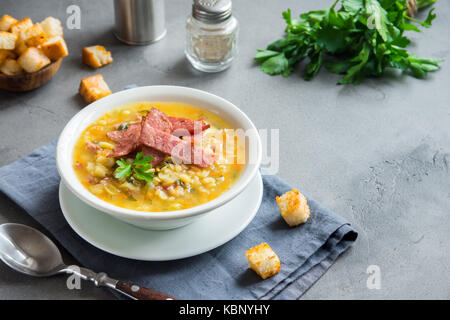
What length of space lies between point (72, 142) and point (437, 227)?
1.96 m

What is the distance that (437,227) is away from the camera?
2.83 meters

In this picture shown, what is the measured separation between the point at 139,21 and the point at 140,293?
2.40m

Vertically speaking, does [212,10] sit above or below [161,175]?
above

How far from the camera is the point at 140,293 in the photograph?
2.23m

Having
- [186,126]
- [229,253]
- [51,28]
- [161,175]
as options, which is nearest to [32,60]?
[51,28]

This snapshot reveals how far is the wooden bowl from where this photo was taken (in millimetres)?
3404

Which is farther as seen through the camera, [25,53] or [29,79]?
[29,79]

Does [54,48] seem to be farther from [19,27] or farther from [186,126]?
[186,126]

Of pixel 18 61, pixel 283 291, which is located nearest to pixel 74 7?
pixel 18 61

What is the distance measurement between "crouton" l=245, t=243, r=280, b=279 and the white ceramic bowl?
0.91ft

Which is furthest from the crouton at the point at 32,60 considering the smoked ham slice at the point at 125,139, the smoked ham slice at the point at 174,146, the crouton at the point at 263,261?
the crouton at the point at 263,261

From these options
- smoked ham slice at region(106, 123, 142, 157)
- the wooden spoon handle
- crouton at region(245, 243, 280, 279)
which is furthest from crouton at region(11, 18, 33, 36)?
crouton at region(245, 243, 280, 279)

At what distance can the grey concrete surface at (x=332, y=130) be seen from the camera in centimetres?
258

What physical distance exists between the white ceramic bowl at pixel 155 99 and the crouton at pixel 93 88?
0.65 m
